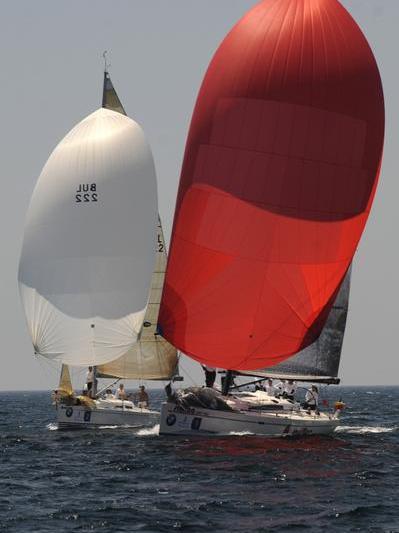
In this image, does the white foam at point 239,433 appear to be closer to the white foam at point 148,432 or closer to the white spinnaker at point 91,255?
the white foam at point 148,432

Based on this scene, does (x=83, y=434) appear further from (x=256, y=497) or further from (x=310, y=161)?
(x=256, y=497)

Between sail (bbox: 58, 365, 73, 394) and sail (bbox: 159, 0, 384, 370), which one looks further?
sail (bbox: 58, 365, 73, 394)

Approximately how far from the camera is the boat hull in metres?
45.8

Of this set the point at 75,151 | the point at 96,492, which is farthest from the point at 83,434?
the point at 96,492

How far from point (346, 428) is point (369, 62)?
676 inches

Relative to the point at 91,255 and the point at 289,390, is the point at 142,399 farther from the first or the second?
the point at 289,390

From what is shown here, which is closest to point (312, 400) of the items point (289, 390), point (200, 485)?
point (289, 390)

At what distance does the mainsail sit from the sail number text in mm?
4418

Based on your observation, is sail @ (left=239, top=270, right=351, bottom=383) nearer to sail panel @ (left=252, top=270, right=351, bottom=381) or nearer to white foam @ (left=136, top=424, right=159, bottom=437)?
sail panel @ (left=252, top=270, right=351, bottom=381)

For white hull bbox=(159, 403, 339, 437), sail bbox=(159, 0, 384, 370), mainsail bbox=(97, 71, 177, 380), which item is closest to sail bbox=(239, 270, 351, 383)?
white hull bbox=(159, 403, 339, 437)

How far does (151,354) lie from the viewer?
4944 cm

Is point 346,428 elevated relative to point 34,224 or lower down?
lower down

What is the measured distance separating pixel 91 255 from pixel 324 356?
10.0 meters

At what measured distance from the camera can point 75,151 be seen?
46.1m
